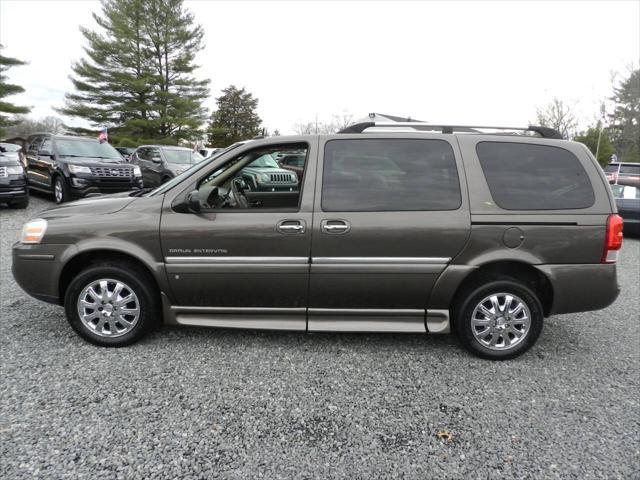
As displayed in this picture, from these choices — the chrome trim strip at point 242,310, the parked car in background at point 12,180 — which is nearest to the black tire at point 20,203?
the parked car in background at point 12,180

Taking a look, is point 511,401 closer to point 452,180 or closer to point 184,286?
point 452,180

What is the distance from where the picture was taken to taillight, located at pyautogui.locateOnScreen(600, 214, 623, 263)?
10.0 feet

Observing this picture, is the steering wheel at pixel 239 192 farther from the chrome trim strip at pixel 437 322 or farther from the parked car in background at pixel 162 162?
the parked car in background at pixel 162 162

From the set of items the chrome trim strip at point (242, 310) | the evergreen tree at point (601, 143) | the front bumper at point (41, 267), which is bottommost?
the chrome trim strip at point (242, 310)

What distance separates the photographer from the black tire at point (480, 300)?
3174 millimetres

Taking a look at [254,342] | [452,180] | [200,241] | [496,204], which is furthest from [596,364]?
[200,241]

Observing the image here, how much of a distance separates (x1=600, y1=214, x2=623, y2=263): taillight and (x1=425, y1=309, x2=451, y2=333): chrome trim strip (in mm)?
1249

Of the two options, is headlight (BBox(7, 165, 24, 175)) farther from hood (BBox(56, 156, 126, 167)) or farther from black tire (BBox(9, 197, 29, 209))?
hood (BBox(56, 156, 126, 167))

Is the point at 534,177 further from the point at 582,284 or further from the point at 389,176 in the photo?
the point at 389,176

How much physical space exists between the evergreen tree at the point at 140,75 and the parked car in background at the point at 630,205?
29.4 metres

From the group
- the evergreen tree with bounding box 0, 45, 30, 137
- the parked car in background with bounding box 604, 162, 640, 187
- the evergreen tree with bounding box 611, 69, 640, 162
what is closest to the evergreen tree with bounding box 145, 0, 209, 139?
the evergreen tree with bounding box 0, 45, 30, 137

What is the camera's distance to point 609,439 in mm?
2412

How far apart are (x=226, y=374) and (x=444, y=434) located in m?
1.53

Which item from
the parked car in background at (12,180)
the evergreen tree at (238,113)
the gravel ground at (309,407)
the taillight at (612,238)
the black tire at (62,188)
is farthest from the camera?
the evergreen tree at (238,113)
